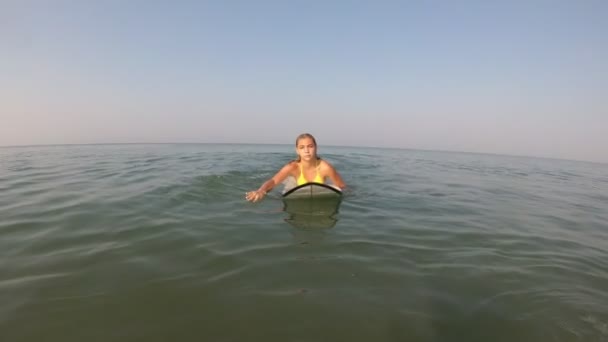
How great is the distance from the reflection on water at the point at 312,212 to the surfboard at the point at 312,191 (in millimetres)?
118

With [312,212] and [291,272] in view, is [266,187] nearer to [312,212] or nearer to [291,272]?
[312,212]

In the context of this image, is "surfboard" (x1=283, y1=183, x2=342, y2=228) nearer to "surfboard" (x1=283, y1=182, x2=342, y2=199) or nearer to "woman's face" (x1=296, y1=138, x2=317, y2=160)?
"surfboard" (x1=283, y1=182, x2=342, y2=199)

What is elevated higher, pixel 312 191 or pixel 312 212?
pixel 312 191

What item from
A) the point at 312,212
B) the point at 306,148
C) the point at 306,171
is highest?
the point at 306,148

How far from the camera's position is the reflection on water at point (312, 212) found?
556cm

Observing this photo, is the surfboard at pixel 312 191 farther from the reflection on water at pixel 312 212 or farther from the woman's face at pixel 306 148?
the woman's face at pixel 306 148

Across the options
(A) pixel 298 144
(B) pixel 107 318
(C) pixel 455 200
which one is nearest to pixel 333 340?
(B) pixel 107 318

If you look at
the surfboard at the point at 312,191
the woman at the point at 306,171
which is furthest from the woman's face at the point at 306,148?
the surfboard at the point at 312,191

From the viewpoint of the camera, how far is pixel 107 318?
2.68 m

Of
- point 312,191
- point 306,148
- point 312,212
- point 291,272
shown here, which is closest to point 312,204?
point 312,191

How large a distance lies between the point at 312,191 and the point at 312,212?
31.3 inches

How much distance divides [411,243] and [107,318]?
374 centimetres

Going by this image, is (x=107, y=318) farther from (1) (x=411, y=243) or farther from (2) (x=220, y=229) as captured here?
Answer: (1) (x=411, y=243)

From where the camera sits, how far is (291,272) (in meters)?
3.60
